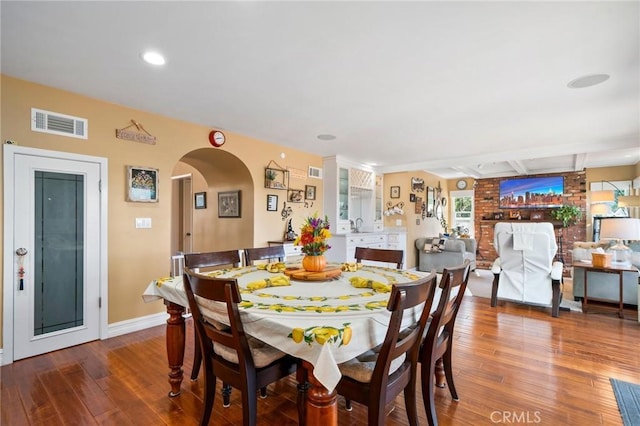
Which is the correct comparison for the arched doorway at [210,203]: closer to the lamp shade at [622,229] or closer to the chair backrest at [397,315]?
the chair backrest at [397,315]

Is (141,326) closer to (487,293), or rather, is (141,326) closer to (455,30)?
(455,30)

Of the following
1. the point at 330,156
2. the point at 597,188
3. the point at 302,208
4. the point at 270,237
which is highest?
the point at 330,156

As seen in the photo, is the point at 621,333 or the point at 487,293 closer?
the point at 621,333

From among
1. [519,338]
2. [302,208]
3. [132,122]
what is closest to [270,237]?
[302,208]

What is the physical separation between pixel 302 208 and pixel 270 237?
815mm

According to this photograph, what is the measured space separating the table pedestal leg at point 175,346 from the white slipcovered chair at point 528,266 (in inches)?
152

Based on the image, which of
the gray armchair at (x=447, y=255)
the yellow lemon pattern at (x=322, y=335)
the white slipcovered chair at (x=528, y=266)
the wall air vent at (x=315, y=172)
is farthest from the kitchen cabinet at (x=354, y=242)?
the yellow lemon pattern at (x=322, y=335)

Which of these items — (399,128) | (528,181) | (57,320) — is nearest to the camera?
(57,320)

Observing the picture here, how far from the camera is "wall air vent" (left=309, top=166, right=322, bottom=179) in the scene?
208 inches

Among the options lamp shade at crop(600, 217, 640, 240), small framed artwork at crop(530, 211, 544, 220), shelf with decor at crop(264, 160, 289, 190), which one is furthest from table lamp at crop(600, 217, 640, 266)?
shelf with decor at crop(264, 160, 289, 190)

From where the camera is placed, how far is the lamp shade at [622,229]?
3.61 metres

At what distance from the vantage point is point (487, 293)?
4.92 meters

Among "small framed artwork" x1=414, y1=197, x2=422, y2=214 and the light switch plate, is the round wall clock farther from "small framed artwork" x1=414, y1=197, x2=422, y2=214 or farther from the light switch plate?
"small framed artwork" x1=414, y1=197, x2=422, y2=214

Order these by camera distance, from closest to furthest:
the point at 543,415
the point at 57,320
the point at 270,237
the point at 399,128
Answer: the point at 543,415
the point at 57,320
the point at 399,128
the point at 270,237
